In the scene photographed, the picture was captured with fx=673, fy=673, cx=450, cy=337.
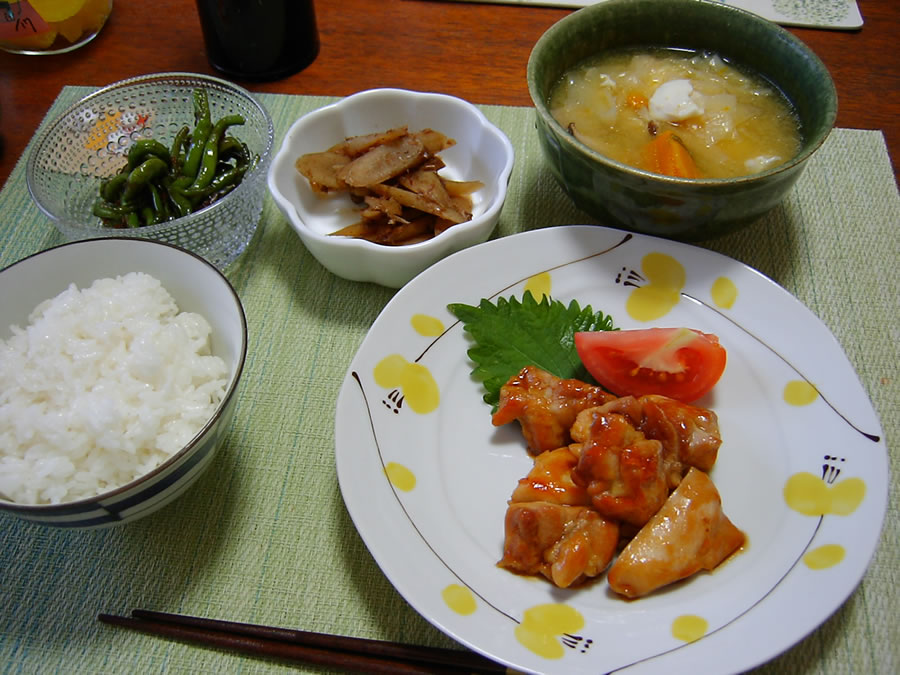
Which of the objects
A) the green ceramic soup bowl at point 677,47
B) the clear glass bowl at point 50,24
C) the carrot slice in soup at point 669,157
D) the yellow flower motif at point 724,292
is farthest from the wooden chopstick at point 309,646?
the clear glass bowl at point 50,24

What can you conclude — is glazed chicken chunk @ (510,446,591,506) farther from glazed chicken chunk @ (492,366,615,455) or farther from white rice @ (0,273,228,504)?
white rice @ (0,273,228,504)

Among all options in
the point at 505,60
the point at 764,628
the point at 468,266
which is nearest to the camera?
the point at 764,628

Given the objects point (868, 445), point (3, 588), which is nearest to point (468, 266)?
point (868, 445)

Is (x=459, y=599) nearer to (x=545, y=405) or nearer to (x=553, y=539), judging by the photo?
(x=553, y=539)

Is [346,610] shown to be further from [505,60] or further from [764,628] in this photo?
[505,60]

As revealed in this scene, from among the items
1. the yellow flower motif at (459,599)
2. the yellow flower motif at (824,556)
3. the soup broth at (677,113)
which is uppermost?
the soup broth at (677,113)

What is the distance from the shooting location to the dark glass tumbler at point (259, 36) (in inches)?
106

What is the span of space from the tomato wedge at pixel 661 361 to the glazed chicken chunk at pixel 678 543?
12.4 inches

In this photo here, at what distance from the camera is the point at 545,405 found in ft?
5.56


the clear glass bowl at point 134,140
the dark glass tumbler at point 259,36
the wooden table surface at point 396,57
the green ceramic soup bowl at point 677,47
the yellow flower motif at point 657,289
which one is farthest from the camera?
the wooden table surface at point 396,57

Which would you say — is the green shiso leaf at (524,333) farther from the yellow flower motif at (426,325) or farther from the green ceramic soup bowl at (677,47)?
the green ceramic soup bowl at (677,47)

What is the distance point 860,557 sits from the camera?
4.70ft

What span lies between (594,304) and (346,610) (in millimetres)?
1100

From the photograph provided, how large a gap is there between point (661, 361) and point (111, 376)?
1402 millimetres
